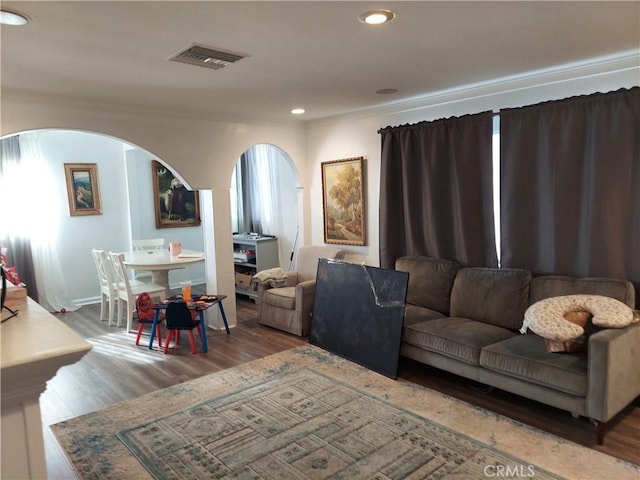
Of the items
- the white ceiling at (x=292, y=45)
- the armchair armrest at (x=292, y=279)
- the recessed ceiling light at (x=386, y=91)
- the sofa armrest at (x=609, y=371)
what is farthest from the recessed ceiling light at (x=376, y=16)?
the armchair armrest at (x=292, y=279)

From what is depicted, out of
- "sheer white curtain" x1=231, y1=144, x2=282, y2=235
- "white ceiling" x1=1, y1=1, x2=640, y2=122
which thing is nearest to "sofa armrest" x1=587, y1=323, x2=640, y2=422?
"white ceiling" x1=1, y1=1, x2=640, y2=122

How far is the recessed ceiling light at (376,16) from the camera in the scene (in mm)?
2160

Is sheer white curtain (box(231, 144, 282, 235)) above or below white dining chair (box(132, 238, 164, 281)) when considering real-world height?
above

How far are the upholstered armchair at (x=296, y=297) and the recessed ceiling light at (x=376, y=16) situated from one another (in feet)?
9.15

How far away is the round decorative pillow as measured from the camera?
270 centimetres

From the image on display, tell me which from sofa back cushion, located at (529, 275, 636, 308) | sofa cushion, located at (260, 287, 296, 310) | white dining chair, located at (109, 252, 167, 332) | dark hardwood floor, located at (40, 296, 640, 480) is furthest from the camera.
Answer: white dining chair, located at (109, 252, 167, 332)

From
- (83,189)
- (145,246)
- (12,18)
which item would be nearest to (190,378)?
(12,18)

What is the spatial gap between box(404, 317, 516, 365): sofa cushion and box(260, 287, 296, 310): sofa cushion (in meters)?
1.46

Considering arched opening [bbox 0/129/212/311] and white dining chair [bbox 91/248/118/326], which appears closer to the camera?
white dining chair [bbox 91/248/118/326]

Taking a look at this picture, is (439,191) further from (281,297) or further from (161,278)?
(161,278)

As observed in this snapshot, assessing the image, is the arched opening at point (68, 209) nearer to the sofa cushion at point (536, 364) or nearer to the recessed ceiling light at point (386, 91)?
the recessed ceiling light at point (386, 91)

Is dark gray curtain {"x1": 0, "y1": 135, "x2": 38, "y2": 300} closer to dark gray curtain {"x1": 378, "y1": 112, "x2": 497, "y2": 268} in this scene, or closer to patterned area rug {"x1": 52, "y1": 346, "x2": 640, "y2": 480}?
patterned area rug {"x1": 52, "y1": 346, "x2": 640, "y2": 480}

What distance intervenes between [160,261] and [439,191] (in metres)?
3.14

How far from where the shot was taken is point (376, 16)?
220 centimetres
